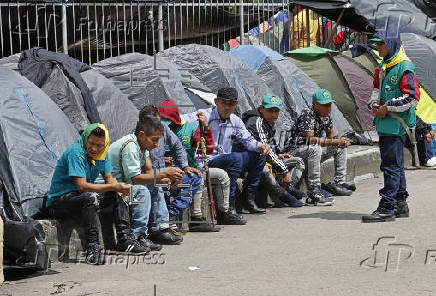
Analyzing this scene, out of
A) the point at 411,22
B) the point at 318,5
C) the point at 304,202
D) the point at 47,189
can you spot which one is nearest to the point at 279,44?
the point at 318,5

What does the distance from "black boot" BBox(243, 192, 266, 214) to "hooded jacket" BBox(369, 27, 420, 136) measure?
5.56 ft

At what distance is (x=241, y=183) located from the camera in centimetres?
1028

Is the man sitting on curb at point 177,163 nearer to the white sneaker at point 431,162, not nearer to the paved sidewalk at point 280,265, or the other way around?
the paved sidewalk at point 280,265

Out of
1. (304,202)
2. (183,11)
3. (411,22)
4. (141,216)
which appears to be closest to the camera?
(141,216)

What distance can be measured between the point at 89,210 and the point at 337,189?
4704 millimetres

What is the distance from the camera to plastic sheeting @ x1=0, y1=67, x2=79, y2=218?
8047 millimetres

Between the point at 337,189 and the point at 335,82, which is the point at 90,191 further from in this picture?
the point at 335,82

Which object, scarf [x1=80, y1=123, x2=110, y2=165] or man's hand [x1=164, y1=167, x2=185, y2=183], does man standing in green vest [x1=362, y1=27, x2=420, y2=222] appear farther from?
scarf [x1=80, y1=123, x2=110, y2=165]

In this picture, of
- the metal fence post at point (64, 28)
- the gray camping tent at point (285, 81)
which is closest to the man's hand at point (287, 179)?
the gray camping tent at point (285, 81)

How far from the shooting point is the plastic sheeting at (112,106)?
10.9 metres

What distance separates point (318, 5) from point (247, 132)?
8121 mm

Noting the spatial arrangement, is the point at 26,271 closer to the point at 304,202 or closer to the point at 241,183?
the point at 241,183

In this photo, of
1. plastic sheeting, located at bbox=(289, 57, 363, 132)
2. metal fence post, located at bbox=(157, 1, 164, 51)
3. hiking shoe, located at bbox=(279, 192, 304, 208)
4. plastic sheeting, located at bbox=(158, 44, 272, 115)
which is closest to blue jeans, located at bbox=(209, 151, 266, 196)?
hiking shoe, located at bbox=(279, 192, 304, 208)

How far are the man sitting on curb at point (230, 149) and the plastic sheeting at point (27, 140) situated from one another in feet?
4.92
